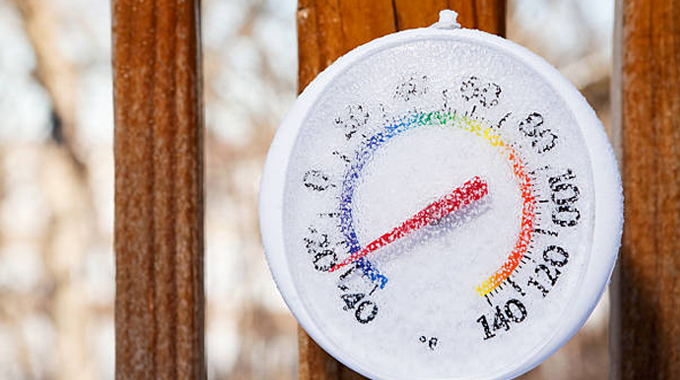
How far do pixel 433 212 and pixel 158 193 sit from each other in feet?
0.83

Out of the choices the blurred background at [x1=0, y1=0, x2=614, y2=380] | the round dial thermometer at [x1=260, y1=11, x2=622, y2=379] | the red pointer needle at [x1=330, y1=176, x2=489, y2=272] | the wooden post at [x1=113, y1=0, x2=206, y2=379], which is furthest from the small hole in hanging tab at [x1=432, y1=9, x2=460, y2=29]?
the blurred background at [x1=0, y1=0, x2=614, y2=380]

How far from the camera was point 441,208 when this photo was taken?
1.69ft

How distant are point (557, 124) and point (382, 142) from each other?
0.42ft

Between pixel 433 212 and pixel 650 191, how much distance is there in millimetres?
217

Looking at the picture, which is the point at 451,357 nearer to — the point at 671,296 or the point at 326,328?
the point at 326,328

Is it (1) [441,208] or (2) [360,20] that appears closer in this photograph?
(1) [441,208]

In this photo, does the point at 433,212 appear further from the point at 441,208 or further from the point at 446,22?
the point at 446,22

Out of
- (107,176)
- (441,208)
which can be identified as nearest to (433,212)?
(441,208)

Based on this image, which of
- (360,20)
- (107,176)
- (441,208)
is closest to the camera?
(441,208)

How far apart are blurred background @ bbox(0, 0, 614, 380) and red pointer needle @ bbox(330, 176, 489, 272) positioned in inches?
43.0

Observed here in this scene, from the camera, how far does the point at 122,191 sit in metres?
0.62

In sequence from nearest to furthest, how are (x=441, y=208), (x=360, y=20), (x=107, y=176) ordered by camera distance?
(x=441, y=208) < (x=360, y=20) < (x=107, y=176)

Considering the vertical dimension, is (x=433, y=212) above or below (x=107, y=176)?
below

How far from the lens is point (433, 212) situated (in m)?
0.52
